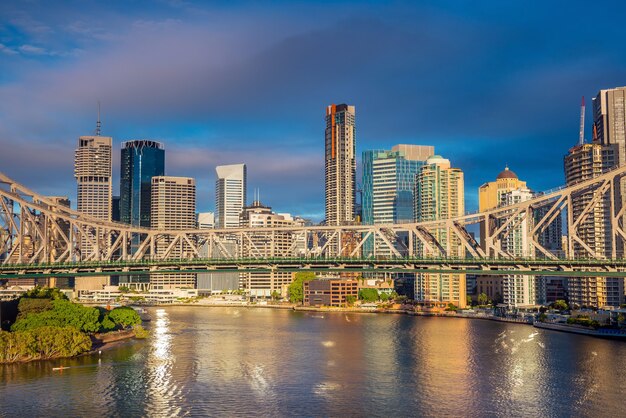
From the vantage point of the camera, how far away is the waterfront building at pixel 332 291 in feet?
583

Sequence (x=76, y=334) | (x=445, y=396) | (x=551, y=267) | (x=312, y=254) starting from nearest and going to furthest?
(x=445, y=396) < (x=76, y=334) < (x=551, y=267) < (x=312, y=254)

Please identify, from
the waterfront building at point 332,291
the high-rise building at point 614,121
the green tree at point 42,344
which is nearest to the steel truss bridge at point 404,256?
the green tree at point 42,344

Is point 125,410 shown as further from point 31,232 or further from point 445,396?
point 31,232

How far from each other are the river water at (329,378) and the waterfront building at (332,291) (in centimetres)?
7925

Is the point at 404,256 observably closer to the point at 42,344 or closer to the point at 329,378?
the point at 329,378

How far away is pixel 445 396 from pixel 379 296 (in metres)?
128

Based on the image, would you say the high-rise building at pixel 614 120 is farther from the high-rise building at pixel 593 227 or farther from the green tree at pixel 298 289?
the green tree at pixel 298 289

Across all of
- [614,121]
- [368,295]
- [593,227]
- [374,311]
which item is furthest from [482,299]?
[614,121]

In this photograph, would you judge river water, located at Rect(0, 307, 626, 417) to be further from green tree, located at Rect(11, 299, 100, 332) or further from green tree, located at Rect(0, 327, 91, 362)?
green tree, located at Rect(11, 299, 100, 332)

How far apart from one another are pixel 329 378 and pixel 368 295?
116 metres

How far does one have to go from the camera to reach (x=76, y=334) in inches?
2985

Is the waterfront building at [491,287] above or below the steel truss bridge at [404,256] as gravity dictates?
below

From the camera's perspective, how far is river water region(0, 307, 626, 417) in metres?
53.2

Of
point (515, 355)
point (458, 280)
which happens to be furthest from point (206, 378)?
point (458, 280)
